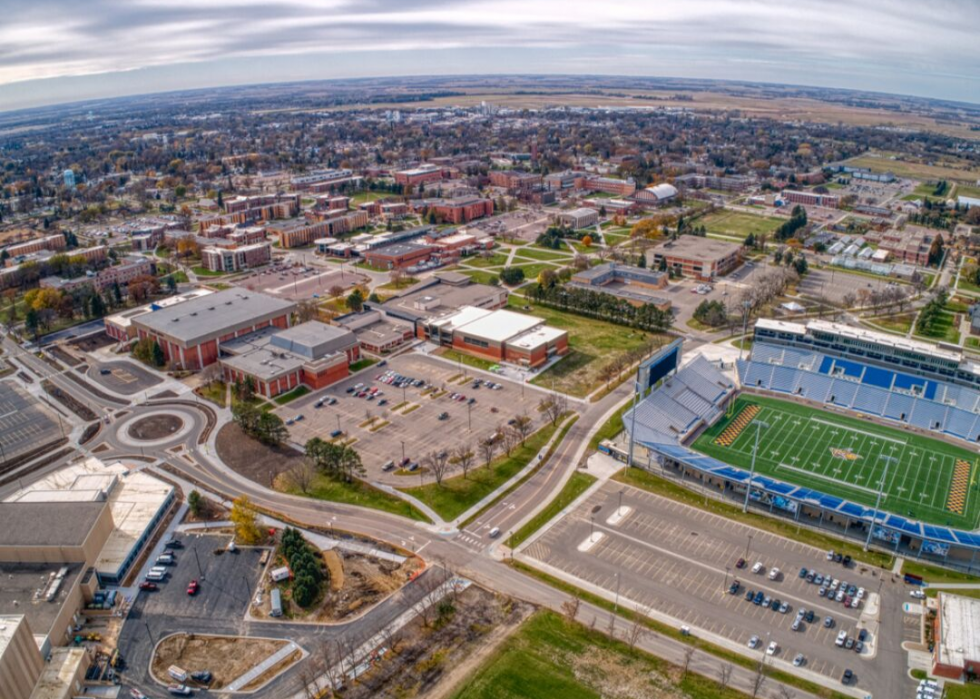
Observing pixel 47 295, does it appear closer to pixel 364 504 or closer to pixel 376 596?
pixel 364 504

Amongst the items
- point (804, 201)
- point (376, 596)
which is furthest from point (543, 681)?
point (804, 201)

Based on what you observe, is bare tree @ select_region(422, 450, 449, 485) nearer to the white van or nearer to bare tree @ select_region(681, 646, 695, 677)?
the white van

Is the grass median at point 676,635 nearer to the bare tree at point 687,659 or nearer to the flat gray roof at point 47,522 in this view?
the bare tree at point 687,659

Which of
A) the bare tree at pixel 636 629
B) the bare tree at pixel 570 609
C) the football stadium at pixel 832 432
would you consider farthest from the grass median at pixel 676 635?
the football stadium at pixel 832 432

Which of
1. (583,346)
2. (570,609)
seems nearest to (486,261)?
(583,346)

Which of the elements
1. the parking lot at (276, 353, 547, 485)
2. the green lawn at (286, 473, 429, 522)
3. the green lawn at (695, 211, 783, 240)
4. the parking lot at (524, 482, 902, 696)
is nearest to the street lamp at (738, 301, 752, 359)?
the parking lot at (276, 353, 547, 485)
